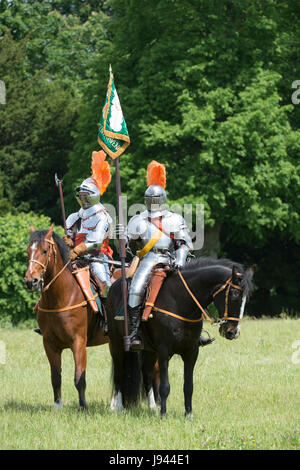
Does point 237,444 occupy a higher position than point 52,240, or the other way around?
point 52,240

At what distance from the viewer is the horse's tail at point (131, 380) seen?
406 inches

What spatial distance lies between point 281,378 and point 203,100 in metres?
13.7

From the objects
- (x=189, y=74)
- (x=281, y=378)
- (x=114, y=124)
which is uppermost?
(x=114, y=124)

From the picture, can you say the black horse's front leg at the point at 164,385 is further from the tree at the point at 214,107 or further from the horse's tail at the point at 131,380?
the tree at the point at 214,107

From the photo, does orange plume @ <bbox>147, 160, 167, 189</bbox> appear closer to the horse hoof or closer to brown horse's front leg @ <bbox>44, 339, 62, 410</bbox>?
brown horse's front leg @ <bbox>44, 339, 62, 410</bbox>

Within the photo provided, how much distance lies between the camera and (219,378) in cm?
1281

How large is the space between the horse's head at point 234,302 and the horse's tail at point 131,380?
1.96 meters

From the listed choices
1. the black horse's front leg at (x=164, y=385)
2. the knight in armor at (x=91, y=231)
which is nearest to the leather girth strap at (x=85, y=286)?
the knight in armor at (x=91, y=231)

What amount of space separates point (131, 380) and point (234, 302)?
91.7 inches

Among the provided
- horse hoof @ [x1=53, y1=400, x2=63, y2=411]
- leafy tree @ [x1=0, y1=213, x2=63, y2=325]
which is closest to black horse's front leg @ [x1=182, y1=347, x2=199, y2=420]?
horse hoof @ [x1=53, y1=400, x2=63, y2=411]

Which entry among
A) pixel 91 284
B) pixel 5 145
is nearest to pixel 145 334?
pixel 91 284

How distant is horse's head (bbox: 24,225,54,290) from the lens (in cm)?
915

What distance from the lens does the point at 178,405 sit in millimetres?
10781

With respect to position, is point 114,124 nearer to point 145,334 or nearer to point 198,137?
point 145,334
